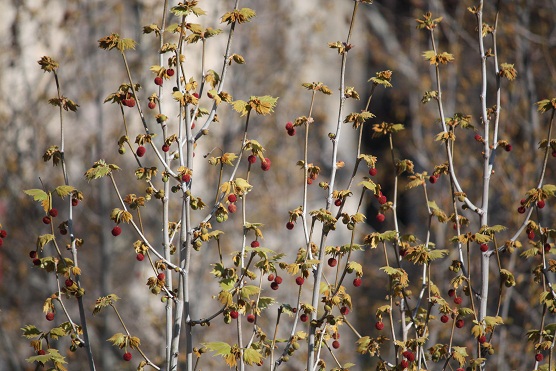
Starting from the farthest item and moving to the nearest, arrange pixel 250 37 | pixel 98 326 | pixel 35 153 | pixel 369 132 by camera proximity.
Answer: pixel 369 132 < pixel 250 37 < pixel 98 326 < pixel 35 153

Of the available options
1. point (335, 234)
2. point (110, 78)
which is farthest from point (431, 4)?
point (335, 234)

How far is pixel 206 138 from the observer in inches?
428

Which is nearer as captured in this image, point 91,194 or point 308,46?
point 91,194

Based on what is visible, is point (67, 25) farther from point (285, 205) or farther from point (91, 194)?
point (285, 205)

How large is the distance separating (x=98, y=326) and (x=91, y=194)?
2156 millimetres

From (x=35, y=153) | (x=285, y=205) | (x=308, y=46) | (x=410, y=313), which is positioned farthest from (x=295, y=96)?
(x=410, y=313)

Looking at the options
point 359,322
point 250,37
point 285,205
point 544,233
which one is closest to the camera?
point 544,233

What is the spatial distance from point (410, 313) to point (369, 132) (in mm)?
14017

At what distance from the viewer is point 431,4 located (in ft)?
34.7

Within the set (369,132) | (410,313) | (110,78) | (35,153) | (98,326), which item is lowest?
(410,313)

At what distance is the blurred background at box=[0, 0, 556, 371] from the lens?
29.8 ft

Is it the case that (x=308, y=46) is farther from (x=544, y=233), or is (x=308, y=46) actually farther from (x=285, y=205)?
(x=544, y=233)

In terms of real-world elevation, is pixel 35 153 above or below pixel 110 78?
below

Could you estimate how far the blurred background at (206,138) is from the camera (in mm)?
9078
